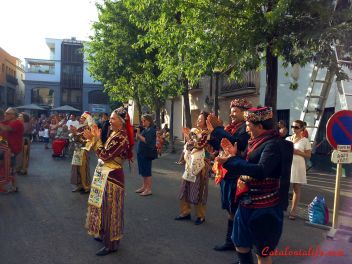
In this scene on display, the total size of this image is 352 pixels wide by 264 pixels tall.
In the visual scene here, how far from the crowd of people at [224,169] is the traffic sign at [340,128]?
29.3 inches

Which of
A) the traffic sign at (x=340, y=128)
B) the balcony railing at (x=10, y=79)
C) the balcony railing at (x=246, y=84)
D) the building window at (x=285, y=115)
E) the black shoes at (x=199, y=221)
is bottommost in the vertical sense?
the black shoes at (x=199, y=221)

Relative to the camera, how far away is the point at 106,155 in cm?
509

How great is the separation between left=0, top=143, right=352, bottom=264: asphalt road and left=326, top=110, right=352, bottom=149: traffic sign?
1520 millimetres

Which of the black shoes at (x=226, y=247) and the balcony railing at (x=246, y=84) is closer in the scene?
the black shoes at (x=226, y=247)

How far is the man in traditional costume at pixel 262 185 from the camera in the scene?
348 cm

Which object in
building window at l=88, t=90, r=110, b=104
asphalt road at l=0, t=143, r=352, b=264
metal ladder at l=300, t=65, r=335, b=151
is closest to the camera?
asphalt road at l=0, t=143, r=352, b=264

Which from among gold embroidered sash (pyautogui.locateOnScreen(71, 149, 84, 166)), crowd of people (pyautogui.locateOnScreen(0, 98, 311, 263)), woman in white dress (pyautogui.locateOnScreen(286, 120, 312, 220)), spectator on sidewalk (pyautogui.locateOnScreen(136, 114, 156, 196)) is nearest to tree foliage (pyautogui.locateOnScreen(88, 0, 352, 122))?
crowd of people (pyautogui.locateOnScreen(0, 98, 311, 263))

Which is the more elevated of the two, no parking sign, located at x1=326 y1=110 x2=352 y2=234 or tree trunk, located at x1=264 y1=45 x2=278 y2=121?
tree trunk, located at x1=264 y1=45 x2=278 y2=121

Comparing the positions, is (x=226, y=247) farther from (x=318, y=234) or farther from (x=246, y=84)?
(x=246, y=84)

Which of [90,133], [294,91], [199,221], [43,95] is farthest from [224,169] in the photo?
[43,95]

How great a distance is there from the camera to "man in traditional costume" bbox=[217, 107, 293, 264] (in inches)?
137

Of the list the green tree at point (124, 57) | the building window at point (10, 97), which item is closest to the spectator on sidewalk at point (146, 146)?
the green tree at point (124, 57)

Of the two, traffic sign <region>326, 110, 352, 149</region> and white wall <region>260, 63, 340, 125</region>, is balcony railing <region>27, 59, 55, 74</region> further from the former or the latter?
traffic sign <region>326, 110, 352, 149</region>

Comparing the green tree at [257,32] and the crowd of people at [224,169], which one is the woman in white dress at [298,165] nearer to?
the crowd of people at [224,169]
